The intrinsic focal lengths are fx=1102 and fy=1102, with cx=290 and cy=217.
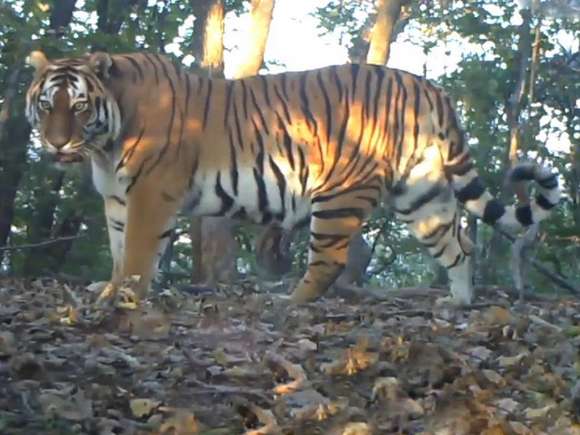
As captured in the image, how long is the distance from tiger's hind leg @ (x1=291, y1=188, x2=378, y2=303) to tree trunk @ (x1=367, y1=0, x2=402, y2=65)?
323cm

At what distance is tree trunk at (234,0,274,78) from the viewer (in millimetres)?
9195

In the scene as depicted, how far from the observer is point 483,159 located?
14.7 m

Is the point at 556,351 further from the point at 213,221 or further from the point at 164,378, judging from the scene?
the point at 213,221

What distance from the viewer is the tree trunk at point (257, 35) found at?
9.20m

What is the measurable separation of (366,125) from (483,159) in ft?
26.1

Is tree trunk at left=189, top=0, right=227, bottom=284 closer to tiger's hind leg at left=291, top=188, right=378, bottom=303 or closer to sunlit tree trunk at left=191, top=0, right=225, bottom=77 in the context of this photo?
sunlit tree trunk at left=191, top=0, right=225, bottom=77

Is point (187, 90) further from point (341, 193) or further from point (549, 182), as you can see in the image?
point (549, 182)

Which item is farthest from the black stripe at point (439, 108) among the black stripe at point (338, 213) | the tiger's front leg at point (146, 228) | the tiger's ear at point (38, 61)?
the tiger's ear at point (38, 61)

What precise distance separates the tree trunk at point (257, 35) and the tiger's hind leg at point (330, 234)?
272 cm

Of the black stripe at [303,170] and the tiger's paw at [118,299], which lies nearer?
the tiger's paw at [118,299]

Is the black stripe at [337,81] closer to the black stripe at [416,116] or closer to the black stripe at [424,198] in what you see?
the black stripe at [416,116]

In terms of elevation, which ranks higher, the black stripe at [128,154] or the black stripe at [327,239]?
the black stripe at [128,154]

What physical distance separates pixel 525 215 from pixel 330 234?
52.8 inches

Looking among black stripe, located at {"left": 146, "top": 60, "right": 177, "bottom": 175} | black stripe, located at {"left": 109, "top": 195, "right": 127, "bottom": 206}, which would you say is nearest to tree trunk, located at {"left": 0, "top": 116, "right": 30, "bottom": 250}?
black stripe, located at {"left": 146, "top": 60, "right": 177, "bottom": 175}
